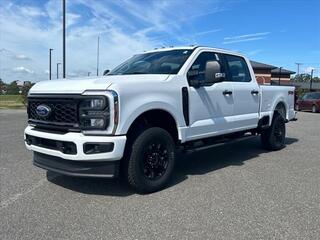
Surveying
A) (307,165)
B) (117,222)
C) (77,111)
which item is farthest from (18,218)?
(307,165)

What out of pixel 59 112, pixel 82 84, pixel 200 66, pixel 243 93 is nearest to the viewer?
pixel 82 84

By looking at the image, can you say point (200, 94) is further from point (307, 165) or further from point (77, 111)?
point (307, 165)

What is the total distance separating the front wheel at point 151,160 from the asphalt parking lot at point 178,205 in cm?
17

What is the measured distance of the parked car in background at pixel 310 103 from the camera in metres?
27.9

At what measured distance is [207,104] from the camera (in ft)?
20.8

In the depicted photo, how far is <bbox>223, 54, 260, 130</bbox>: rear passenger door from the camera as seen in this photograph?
7188mm

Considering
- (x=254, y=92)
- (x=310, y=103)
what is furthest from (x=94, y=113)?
(x=310, y=103)

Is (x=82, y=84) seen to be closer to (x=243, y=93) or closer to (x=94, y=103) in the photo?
(x=94, y=103)

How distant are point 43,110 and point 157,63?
206cm

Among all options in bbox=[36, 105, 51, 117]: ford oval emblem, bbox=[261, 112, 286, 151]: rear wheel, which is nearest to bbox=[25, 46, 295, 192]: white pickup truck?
bbox=[36, 105, 51, 117]: ford oval emblem

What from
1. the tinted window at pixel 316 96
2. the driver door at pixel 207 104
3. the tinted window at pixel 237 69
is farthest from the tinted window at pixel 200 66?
the tinted window at pixel 316 96

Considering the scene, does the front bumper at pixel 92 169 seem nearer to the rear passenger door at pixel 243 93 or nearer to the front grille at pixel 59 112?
the front grille at pixel 59 112

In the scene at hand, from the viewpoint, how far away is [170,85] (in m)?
5.62

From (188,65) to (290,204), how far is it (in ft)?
8.43
